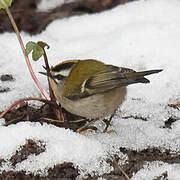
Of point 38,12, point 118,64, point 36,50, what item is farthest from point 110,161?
point 38,12

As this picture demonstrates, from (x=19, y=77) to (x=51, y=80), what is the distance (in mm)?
743

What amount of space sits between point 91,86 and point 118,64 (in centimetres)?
109

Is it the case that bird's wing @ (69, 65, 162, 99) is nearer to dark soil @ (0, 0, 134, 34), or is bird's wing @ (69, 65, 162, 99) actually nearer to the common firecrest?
the common firecrest

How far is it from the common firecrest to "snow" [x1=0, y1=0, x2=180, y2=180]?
0.71ft

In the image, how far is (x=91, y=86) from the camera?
3.63m

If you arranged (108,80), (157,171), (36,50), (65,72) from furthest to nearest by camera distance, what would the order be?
1. (65,72)
2. (108,80)
3. (36,50)
4. (157,171)

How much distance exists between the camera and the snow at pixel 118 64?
3141mm

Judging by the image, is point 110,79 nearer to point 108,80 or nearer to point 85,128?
point 108,80

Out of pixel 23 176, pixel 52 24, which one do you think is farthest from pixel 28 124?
pixel 52 24

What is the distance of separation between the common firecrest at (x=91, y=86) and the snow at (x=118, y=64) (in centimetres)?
22

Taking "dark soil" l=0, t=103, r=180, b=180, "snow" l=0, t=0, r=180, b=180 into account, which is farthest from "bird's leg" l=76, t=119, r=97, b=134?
"dark soil" l=0, t=103, r=180, b=180

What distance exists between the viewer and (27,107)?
12.8 ft

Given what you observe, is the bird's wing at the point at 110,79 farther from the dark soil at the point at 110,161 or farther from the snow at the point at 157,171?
the snow at the point at 157,171

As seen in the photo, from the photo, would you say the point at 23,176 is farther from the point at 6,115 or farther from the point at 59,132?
the point at 6,115
